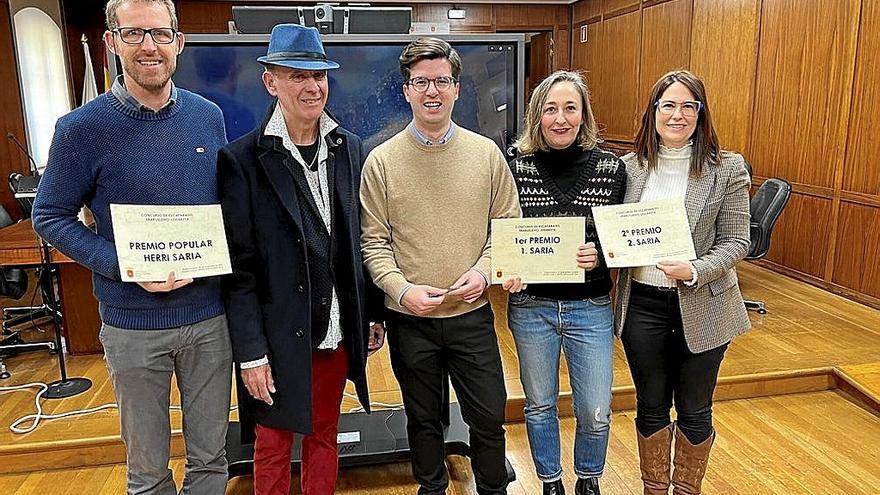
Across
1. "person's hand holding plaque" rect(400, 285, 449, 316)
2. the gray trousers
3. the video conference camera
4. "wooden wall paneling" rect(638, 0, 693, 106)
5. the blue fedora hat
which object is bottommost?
the gray trousers

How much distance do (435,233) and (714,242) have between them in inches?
32.5

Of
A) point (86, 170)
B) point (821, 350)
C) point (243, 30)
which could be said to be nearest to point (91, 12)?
point (243, 30)

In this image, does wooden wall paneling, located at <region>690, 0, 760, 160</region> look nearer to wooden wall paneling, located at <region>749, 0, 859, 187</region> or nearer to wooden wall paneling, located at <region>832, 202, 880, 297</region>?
wooden wall paneling, located at <region>749, 0, 859, 187</region>

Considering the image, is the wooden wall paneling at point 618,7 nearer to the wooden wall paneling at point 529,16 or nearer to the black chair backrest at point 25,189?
the wooden wall paneling at point 529,16

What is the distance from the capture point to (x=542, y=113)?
1.86 m

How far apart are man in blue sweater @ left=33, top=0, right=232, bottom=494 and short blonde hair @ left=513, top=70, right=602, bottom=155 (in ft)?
2.85

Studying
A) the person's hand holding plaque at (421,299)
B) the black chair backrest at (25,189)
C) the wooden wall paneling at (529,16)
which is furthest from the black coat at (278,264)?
the wooden wall paneling at (529,16)

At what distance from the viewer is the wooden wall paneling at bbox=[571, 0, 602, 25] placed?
8.34m

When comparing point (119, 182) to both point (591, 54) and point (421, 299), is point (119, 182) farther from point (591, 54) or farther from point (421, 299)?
point (591, 54)

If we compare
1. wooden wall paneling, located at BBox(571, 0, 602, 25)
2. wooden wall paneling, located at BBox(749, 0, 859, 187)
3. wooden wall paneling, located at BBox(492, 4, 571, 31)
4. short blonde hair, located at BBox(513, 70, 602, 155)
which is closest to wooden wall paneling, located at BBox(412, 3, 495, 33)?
wooden wall paneling, located at BBox(492, 4, 571, 31)

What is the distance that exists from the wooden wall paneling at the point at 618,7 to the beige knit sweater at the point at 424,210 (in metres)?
6.45

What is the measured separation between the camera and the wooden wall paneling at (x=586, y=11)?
8.34 metres

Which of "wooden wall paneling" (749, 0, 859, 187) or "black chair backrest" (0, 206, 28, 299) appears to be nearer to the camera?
"black chair backrest" (0, 206, 28, 299)

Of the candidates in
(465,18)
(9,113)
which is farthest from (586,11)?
(9,113)
